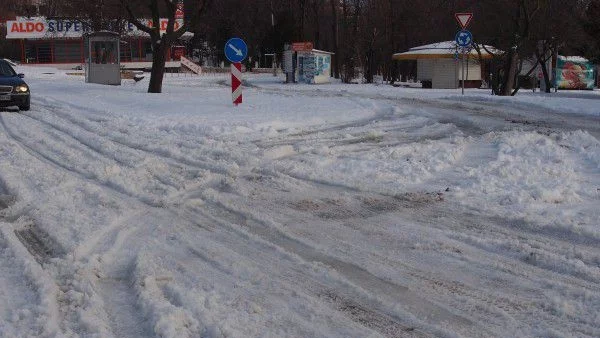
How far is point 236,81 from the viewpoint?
19000mm

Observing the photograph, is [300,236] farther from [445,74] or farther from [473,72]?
[473,72]

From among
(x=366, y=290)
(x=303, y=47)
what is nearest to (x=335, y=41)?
(x=303, y=47)

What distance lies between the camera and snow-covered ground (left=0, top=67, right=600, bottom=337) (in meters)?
4.33

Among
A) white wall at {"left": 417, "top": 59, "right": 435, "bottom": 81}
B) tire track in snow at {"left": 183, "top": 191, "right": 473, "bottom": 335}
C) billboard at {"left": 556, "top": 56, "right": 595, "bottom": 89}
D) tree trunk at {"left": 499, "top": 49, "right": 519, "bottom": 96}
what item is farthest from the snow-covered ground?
billboard at {"left": 556, "top": 56, "right": 595, "bottom": 89}

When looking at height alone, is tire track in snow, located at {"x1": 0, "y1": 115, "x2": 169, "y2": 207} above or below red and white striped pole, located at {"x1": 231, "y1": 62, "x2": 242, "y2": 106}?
below

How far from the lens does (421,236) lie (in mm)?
6238

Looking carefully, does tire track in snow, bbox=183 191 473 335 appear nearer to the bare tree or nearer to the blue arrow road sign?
the blue arrow road sign

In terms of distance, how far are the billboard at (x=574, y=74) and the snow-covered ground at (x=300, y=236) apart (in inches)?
1294

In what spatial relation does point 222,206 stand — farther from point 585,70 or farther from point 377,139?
point 585,70

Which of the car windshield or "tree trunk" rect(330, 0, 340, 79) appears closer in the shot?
the car windshield

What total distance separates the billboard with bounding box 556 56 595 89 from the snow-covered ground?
32.9 m

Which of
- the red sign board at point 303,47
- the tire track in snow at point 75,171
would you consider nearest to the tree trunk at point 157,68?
the tire track in snow at point 75,171

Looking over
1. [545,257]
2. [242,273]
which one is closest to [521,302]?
[545,257]

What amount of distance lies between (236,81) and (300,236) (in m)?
13.2
